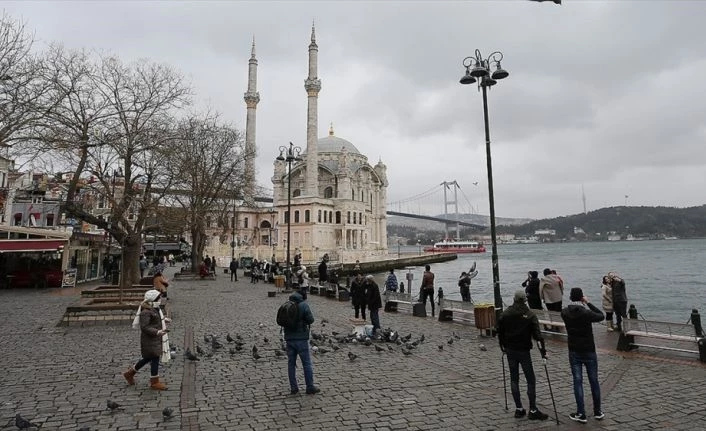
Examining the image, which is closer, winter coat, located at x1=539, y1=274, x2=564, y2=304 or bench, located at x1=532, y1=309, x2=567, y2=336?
bench, located at x1=532, y1=309, x2=567, y2=336

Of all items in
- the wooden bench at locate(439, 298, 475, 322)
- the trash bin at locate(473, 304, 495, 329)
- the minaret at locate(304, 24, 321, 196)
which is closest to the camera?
the trash bin at locate(473, 304, 495, 329)

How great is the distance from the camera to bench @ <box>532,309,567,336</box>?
9.84 meters

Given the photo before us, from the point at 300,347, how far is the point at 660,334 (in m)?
6.85

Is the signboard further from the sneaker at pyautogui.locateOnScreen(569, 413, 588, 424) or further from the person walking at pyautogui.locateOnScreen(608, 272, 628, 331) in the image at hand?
the sneaker at pyautogui.locateOnScreen(569, 413, 588, 424)

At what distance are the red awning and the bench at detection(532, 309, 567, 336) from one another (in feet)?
64.4

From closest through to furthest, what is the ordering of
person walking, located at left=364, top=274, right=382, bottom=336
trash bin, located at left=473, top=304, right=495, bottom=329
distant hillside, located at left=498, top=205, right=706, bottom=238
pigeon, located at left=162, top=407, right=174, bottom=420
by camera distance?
pigeon, located at left=162, top=407, right=174, bottom=420 → trash bin, located at left=473, top=304, right=495, bottom=329 → person walking, located at left=364, top=274, right=382, bottom=336 → distant hillside, located at left=498, top=205, right=706, bottom=238

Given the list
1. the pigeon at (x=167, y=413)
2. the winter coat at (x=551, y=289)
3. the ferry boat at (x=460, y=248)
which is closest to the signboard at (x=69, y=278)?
the pigeon at (x=167, y=413)

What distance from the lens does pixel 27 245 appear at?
19.0 meters

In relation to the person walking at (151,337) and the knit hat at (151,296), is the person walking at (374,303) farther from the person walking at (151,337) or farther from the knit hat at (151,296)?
the knit hat at (151,296)

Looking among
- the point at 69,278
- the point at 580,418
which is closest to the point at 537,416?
the point at 580,418

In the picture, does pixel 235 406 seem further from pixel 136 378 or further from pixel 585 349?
pixel 585 349

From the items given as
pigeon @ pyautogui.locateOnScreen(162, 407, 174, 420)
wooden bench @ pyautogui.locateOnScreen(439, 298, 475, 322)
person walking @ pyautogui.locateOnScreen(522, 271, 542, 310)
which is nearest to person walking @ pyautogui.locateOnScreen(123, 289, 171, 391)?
pigeon @ pyautogui.locateOnScreen(162, 407, 174, 420)

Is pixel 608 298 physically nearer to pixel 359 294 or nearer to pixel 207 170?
pixel 359 294

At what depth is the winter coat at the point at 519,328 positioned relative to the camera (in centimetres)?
526
